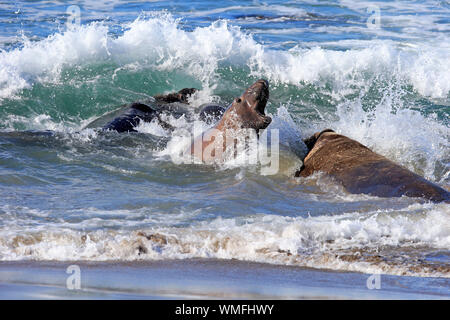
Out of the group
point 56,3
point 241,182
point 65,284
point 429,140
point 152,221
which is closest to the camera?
point 65,284

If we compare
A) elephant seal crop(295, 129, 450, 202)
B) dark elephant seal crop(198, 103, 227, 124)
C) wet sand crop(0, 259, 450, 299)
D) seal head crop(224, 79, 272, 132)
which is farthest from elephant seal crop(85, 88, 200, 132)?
wet sand crop(0, 259, 450, 299)

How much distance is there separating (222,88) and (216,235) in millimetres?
8909

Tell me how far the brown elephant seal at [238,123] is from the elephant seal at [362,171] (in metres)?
0.77

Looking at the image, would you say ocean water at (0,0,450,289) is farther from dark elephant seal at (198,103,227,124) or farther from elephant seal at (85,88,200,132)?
dark elephant seal at (198,103,227,124)

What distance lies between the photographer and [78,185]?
7.41m

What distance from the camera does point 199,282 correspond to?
4551 millimetres

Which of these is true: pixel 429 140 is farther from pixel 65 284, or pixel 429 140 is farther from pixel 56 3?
pixel 56 3

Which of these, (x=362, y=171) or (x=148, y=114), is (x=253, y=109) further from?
(x=148, y=114)

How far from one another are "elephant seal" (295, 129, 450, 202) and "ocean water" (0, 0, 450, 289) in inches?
6.7

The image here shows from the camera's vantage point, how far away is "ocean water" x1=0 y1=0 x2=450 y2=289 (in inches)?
219

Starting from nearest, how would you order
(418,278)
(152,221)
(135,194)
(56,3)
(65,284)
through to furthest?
(65,284)
(418,278)
(152,221)
(135,194)
(56,3)

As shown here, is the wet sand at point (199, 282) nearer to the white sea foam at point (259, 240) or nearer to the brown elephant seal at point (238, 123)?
the white sea foam at point (259, 240)

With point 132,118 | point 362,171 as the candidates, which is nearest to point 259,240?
point 362,171

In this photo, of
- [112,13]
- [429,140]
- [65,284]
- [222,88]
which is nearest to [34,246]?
[65,284]
